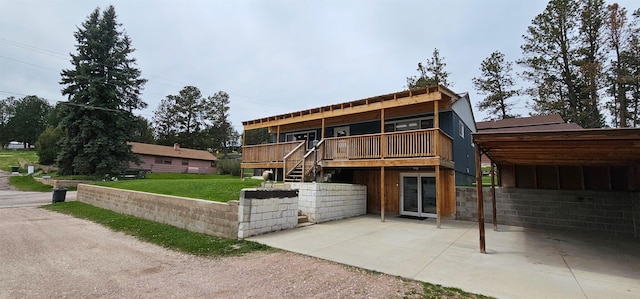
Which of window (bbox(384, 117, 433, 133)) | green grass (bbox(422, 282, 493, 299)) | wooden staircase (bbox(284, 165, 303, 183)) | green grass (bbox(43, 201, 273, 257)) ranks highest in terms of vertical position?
window (bbox(384, 117, 433, 133))

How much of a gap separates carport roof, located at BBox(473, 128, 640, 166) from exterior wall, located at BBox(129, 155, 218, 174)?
32793mm

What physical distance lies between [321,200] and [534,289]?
6156 mm

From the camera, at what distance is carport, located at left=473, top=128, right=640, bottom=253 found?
5.89 metres

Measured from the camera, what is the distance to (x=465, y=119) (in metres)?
13.7

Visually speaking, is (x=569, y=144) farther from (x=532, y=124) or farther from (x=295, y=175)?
(x=532, y=124)

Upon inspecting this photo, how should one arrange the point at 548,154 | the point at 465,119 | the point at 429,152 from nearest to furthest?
the point at 548,154 → the point at 429,152 → the point at 465,119

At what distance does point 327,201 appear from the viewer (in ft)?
31.5

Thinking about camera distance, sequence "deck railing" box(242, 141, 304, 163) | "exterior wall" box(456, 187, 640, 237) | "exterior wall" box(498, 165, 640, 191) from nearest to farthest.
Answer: "exterior wall" box(456, 187, 640, 237) < "exterior wall" box(498, 165, 640, 191) < "deck railing" box(242, 141, 304, 163)

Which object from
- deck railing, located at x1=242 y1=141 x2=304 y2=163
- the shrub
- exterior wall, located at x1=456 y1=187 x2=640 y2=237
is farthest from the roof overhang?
the shrub

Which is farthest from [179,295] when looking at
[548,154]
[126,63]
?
[126,63]

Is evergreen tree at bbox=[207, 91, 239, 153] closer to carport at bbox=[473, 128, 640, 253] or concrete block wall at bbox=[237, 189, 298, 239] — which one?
concrete block wall at bbox=[237, 189, 298, 239]

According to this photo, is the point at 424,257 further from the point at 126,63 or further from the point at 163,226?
the point at 126,63

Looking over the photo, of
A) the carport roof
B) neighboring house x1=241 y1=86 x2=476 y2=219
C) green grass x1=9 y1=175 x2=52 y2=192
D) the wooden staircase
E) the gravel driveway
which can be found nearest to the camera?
the gravel driveway

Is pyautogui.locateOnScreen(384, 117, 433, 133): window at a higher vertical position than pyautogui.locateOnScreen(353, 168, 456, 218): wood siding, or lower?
higher
